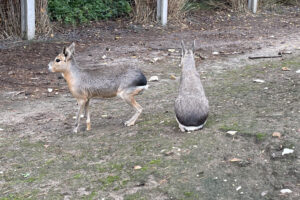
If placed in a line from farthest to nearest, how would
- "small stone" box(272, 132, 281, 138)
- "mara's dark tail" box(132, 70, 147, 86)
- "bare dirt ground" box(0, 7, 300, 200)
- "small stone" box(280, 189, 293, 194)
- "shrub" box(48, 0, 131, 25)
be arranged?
"shrub" box(48, 0, 131, 25), "mara's dark tail" box(132, 70, 147, 86), "small stone" box(272, 132, 281, 138), "bare dirt ground" box(0, 7, 300, 200), "small stone" box(280, 189, 293, 194)

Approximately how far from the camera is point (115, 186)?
4.04 metres

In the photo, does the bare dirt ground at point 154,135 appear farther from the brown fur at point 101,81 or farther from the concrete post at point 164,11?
the concrete post at point 164,11

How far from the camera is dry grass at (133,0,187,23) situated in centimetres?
1154

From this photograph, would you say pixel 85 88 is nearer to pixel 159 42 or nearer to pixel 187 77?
pixel 187 77

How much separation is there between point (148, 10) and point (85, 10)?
4.91 feet

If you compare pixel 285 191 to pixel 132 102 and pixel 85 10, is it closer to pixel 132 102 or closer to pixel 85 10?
pixel 132 102

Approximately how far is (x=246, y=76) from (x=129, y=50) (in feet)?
9.18

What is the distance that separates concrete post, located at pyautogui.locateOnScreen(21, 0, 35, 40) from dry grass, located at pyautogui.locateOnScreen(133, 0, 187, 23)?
2.85 m

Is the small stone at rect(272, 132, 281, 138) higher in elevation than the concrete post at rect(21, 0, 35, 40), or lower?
lower

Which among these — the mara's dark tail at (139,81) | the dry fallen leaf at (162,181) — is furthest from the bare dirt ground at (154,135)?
the mara's dark tail at (139,81)

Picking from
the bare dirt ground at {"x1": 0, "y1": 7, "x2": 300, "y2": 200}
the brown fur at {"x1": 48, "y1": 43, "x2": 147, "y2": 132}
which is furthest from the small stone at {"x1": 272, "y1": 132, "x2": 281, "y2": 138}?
the brown fur at {"x1": 48, "y1": 43, "x2": 147, "y2": 132}

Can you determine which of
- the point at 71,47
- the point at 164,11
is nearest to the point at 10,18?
the point at 164,11

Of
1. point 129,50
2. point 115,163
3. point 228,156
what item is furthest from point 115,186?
point 129,50

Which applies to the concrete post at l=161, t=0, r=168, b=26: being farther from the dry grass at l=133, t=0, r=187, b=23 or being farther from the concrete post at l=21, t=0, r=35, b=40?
the concrete post at l=21, t=0, r=35, b=40
